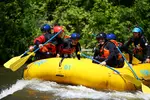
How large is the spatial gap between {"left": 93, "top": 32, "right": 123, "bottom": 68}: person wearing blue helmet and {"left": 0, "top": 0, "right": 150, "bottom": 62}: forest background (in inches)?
235

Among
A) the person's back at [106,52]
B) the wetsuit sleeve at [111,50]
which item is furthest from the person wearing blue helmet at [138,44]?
the wetsuit sleeve at [111,50]

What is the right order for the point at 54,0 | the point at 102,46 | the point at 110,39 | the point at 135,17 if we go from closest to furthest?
the point at 102,46
the point at 110,39
the point at 135,17
the point at 54,0

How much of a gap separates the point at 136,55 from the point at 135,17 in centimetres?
547

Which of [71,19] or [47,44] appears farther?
[71,19]

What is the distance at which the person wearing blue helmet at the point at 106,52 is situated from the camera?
8.92 m

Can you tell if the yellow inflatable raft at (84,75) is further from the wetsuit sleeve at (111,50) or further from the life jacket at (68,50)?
the life jacket at (68,50)

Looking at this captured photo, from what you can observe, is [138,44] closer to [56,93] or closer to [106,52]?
[106,52]

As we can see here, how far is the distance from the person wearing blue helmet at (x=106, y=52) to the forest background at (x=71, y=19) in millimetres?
5962

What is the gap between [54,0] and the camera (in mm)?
20828

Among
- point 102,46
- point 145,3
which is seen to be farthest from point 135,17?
point 102,46

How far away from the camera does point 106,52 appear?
9.09 metres

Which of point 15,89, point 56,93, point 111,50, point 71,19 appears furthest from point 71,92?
point 71,19

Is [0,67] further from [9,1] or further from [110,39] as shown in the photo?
[110,39]

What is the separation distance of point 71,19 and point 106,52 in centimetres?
1011
